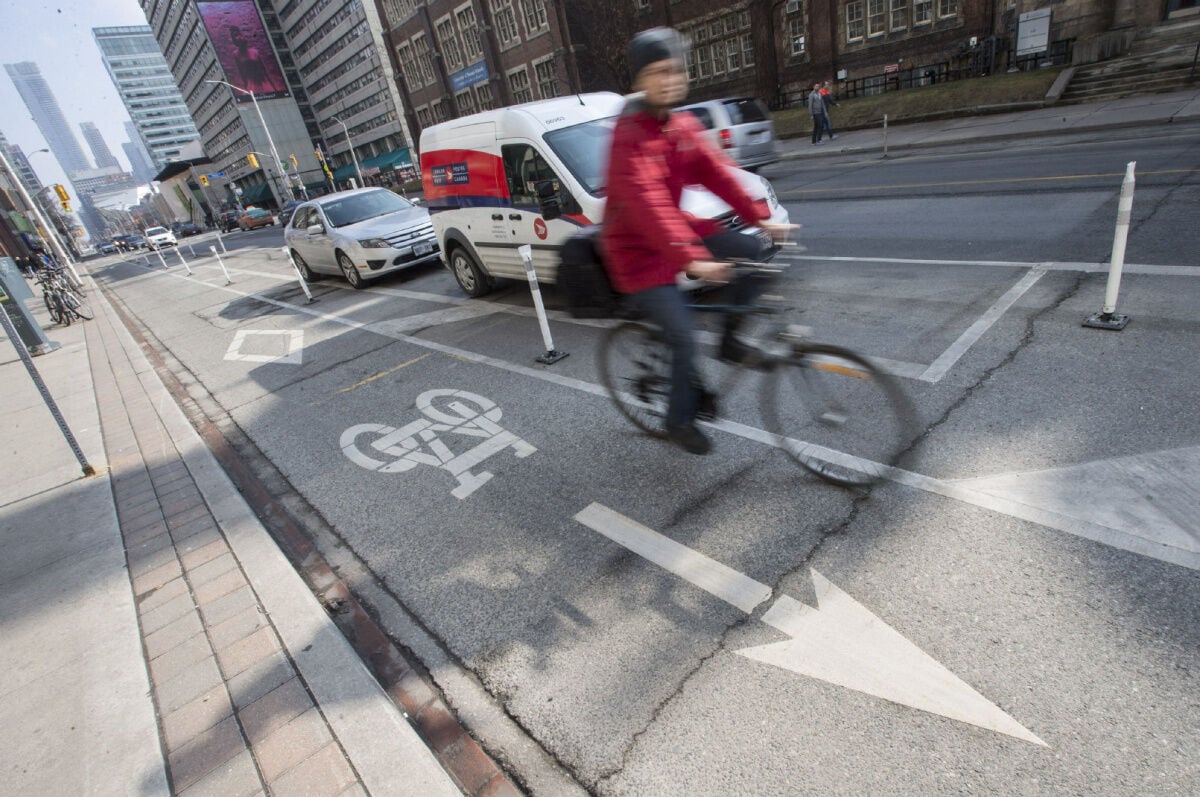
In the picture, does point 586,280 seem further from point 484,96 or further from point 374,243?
point 484,96

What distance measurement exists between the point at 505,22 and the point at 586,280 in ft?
157

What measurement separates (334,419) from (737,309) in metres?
4.48

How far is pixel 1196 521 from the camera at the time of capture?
276 cm

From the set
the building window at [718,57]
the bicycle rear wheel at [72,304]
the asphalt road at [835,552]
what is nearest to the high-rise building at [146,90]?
the building window at [718,57]

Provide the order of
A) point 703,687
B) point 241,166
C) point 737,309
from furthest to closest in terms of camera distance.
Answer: point 241,166 < point 737,309 < point 703,687

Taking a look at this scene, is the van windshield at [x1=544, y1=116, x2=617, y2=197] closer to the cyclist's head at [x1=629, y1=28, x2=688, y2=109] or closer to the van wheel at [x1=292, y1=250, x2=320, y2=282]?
the cyclist's head at [x1=629, y1=28, x2=688, y2=109]

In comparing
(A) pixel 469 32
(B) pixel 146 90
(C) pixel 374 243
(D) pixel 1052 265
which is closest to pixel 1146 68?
(D) pixel 1052 265

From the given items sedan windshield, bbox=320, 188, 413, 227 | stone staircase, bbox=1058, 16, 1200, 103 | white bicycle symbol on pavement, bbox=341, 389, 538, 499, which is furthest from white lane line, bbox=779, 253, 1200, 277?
stone staircase, bbox=1058, 16, 1200, 103

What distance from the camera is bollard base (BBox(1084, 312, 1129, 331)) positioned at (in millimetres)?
4629

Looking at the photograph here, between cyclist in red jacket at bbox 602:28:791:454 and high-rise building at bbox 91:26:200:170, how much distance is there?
728ft

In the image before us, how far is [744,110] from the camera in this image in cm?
1650

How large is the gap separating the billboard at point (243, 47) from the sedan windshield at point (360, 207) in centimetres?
9348

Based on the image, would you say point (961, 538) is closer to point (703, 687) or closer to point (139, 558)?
point (703, 687)

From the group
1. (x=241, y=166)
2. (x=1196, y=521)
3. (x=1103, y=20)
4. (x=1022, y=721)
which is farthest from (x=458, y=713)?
(x=241, y=166)
